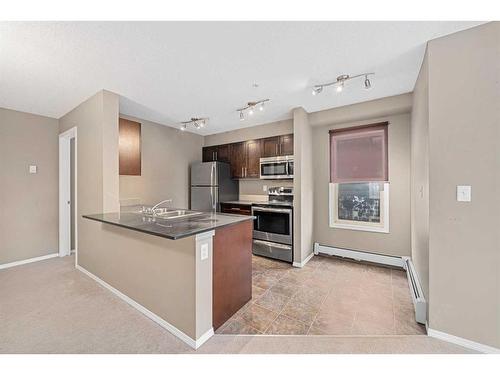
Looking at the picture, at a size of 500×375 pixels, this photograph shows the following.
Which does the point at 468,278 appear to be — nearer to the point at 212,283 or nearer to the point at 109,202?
the point at 212,283

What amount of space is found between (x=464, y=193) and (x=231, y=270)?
2109 mm

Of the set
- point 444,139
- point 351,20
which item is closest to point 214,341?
point 444,139

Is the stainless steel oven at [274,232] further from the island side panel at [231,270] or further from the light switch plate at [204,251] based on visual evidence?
the light switch plate at [204,251]

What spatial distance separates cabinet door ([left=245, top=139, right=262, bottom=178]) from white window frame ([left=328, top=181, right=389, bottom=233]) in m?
1.49

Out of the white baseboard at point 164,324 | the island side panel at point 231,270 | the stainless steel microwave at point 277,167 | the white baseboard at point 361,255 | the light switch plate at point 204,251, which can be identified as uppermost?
the stainless steel microwave at point 277,167

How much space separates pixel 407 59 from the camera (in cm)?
213

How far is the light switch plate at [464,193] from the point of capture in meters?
1.70

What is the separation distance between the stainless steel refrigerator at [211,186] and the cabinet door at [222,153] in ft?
0.86

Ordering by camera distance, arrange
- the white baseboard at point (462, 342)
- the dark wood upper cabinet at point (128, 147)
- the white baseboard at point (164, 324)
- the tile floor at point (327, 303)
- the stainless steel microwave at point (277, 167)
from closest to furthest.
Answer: the white baseboard at point (462, 342) < the white baseboard at point (164, 324) < the tile floor at point (327, 303) < the dark wood upper cabinet at point (128, 147) < the stainless steel microwave at point (277, 167)

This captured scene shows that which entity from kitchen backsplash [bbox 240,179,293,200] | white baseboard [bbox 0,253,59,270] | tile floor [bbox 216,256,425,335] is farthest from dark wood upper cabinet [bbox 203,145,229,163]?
white baseboard [bbox 0,253,59,270]

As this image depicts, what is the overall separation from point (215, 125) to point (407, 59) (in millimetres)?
3374

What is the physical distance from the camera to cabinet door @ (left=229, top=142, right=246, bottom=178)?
4.70 meters

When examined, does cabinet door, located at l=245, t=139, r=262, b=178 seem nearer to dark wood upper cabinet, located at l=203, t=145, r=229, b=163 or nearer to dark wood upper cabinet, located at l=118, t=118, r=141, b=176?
dark wood upper cabinet, located at l=203, t=145, r=229, b=163

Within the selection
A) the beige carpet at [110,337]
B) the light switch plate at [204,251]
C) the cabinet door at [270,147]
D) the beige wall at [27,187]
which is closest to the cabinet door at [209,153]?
the cabinet door at [270,147]
